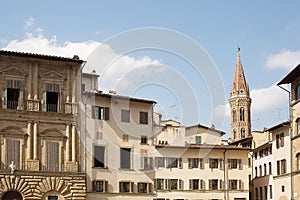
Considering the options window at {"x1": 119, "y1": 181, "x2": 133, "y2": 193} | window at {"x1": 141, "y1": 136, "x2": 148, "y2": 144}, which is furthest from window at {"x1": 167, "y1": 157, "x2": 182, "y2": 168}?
window at {"x1": 119, "y1": 181, "x2": 133, "y2": 193}

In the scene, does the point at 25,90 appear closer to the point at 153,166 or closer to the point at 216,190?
the point at 153,166

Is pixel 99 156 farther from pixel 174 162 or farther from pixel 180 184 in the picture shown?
pixel 180 184

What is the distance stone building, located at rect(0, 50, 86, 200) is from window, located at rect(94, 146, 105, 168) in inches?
101

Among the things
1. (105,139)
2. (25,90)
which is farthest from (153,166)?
(25,90)

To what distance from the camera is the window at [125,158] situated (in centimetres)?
5428

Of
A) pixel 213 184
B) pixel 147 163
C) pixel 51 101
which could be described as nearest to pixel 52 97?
pixel 51 101

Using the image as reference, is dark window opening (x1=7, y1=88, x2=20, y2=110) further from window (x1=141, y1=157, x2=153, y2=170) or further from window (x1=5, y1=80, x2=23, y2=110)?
window (x1=141, y1=157, x2=153, y2=170)

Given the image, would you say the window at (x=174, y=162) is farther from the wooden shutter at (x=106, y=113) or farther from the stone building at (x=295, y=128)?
the stone building at (x=295, y=128)

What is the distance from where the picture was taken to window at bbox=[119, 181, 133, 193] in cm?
5354

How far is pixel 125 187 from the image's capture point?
53.8m

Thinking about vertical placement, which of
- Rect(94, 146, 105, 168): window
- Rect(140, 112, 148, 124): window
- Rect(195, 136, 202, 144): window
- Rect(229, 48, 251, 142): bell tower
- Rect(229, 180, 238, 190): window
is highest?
Rect(229, 48, 251, 142): bell tower

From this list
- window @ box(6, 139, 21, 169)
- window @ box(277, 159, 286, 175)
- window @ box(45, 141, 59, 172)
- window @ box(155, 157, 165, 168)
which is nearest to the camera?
window @ box(6, 139, 21, 169)

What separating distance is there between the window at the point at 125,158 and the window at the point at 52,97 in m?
8.75

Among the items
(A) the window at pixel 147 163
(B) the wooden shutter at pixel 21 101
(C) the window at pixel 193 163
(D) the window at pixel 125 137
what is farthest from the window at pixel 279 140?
(B) the wooden shutter at pixel 21 101
